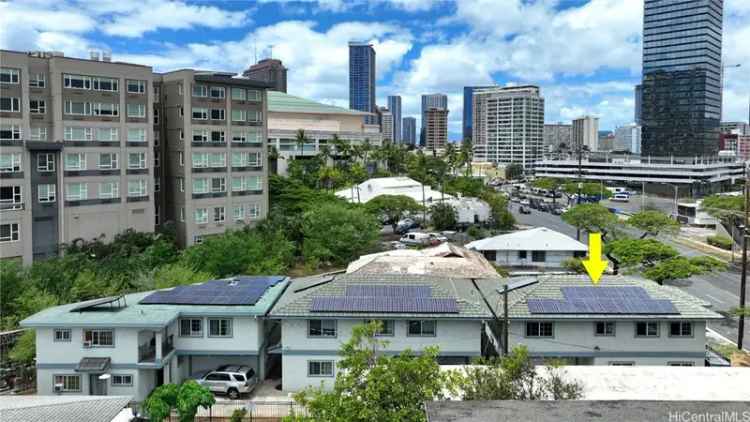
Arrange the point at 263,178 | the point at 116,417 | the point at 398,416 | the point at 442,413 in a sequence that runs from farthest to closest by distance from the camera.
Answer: the point at 263,178 < the point at 116,417 < the point at 398,416 < the point at 442,413

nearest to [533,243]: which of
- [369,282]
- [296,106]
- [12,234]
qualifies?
[369,282]

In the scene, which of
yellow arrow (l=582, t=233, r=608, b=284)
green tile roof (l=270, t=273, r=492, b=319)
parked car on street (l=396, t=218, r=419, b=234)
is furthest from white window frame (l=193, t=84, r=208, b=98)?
yellow arrow (l=582, t=233, r=608, b=284)

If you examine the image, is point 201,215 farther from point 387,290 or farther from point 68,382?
point 387,290

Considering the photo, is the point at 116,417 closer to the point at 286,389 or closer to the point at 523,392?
the point at 286,389

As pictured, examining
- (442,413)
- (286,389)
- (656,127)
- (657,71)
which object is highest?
(657,71)

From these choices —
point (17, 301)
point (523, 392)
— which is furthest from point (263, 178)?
point (523, 392)

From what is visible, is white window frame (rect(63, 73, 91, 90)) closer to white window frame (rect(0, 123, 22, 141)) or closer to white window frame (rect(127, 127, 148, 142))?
white window frame (rect(127, 127, 148, 142))

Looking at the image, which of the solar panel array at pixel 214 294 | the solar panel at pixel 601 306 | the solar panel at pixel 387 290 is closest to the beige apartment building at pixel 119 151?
the solar panel array at pixel 214 294
